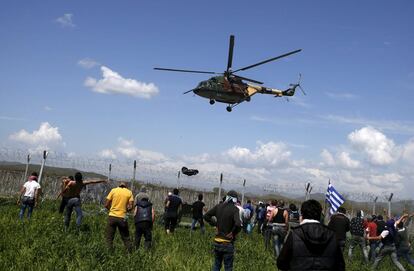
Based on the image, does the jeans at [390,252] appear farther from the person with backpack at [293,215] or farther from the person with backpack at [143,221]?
the person with backpack at [143,221]

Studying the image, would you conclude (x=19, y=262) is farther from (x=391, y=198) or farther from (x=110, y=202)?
(x=391, y=198)

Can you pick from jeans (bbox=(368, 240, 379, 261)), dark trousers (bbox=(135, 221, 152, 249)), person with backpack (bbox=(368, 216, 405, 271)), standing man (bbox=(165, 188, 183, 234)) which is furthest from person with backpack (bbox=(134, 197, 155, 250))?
jeans (bbox=(368, 240, 379, 261))

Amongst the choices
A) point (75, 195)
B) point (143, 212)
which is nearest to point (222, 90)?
point (75, 195)

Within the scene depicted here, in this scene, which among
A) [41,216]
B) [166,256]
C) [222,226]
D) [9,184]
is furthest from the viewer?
[9,184]

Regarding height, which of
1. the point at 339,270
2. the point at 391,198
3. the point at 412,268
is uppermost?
the point at 391,198

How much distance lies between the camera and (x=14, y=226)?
33.3 ft

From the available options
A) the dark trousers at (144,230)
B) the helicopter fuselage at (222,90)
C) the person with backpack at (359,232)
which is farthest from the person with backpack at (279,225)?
the helicopter fuselage at (222,90)

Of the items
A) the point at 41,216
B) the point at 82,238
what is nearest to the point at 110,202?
the point at 82,238

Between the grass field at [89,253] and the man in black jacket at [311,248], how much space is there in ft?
12.5

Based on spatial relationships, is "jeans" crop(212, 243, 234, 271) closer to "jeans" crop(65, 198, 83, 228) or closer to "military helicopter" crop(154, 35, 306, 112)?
"jeans" crop(65, 198, 83, 228)

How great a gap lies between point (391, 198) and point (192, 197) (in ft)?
40.4

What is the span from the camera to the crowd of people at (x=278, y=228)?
4.60 metres

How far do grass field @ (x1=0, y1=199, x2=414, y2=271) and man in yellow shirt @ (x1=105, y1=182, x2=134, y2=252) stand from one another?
0.22m

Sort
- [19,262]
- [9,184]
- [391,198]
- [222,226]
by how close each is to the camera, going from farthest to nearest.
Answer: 1. [9,184]
2. [391,198]
3. [222,226]
4. [19,262]
